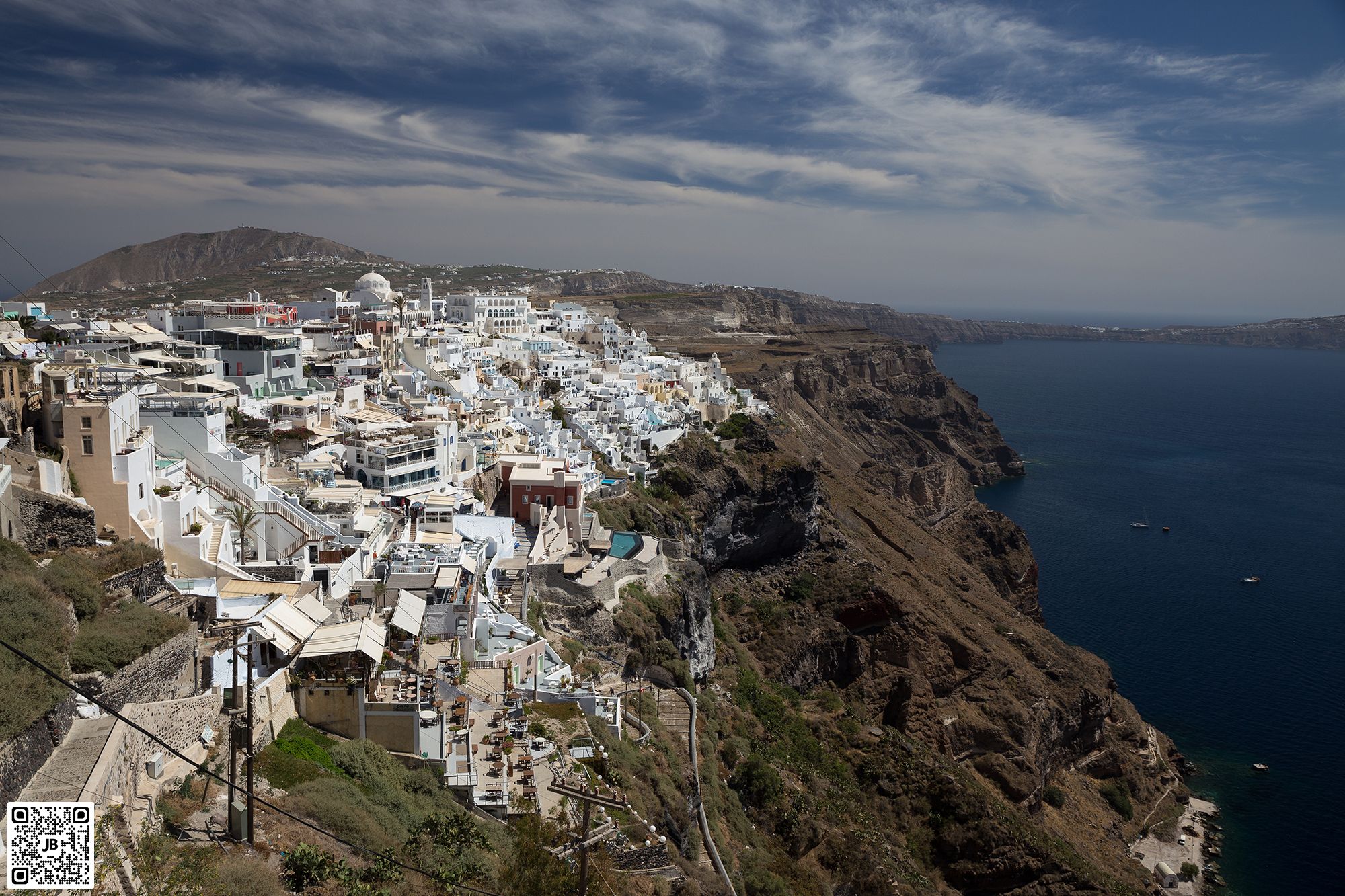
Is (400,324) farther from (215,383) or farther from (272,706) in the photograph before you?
(272,706)

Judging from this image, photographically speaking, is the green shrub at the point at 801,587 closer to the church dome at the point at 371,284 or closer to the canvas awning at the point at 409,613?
the canvas awning at the point at 409,613

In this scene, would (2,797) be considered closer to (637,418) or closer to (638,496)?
Result: (638,496)

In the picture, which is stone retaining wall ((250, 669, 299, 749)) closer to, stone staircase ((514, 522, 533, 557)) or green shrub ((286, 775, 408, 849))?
green shrub ((286, 775, 408, 849))

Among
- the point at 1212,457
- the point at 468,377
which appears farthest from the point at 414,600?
the point at 1212,457

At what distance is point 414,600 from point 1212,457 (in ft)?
320

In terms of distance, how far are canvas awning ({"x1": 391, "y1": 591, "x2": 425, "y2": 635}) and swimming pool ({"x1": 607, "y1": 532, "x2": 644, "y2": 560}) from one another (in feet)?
32.1

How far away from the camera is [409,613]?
17812 mm

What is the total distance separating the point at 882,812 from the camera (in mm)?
27141

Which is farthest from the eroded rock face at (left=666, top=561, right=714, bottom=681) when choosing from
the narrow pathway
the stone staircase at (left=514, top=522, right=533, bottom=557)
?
the narrow pathway

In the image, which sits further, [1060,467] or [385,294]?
[1060,467]

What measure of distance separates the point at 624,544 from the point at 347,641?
48.1ft

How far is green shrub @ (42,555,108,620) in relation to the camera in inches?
480

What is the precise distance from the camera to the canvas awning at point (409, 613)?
17172mm

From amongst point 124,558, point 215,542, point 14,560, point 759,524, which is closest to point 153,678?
point 14,560
